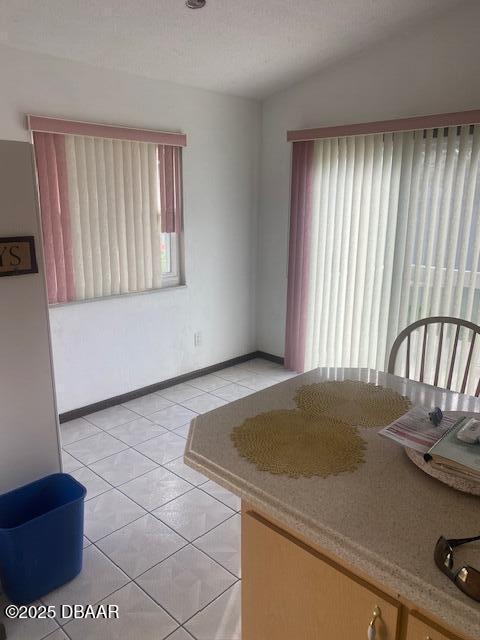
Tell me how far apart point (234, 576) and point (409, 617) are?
1.23 m

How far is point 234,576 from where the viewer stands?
6.28ft

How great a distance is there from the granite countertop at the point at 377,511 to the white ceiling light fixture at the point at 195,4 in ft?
6.87

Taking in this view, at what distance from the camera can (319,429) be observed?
128 cm

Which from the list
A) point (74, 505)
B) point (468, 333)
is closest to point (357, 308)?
point (468, 333)

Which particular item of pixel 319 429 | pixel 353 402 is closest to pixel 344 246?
pixel 353 402

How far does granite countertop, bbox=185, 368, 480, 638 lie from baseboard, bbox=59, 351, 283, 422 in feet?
7.34

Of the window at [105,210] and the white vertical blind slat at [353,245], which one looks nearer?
the window at [105,210]

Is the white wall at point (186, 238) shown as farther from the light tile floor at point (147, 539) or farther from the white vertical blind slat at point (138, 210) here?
the light tile floor at point (147, 539)

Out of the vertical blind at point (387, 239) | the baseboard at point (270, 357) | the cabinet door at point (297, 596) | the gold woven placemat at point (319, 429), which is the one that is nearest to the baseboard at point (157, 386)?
the baseboard at point (270, 357)

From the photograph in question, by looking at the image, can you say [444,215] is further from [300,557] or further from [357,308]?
[300,557]

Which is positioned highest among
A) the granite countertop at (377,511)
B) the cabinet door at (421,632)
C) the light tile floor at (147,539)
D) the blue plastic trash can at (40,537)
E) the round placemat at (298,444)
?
the round placemat at (298,444)

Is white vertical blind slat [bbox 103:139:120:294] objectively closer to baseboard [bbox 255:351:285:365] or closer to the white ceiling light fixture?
the white ceiling light fixture

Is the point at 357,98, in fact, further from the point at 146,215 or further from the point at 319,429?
the point at 319,429

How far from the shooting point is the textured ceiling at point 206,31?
2.34 metres
